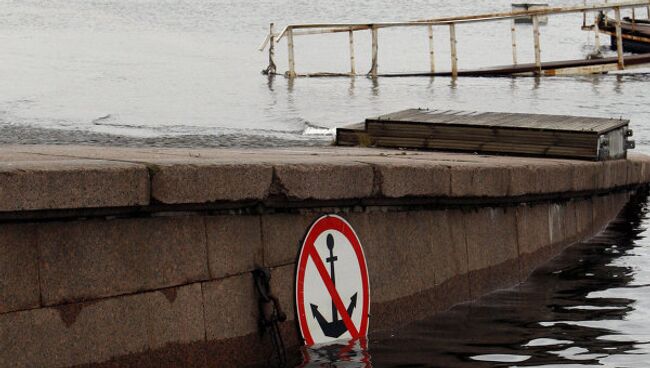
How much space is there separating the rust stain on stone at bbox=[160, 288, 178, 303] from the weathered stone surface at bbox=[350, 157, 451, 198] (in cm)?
185

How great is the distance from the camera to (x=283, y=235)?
21.7ft

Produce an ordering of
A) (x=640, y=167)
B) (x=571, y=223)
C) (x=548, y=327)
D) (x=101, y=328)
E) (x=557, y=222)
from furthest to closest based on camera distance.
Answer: (x=640, y=167) < (x=571, y=223) < (x=557, y=222) < (x=548, y=327) < (x=101, y=328)

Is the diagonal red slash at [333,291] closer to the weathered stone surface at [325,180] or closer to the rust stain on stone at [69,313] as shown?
the weathered stone surface at [325,180]

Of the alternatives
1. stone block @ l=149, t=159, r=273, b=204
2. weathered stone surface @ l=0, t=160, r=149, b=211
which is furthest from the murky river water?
weathered stone surface @ l=0, t=160, r=149, b=211

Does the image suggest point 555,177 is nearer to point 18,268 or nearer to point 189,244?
point 189,244

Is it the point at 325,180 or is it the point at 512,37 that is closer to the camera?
the point at 325,180

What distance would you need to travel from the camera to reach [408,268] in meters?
7.96

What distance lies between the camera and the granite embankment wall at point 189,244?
16.7 feet

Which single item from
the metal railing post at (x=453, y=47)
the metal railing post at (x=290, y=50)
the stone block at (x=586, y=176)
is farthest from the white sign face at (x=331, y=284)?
the metal railing post at (x=290, y=50)

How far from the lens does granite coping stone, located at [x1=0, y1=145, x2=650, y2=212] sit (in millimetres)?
5031

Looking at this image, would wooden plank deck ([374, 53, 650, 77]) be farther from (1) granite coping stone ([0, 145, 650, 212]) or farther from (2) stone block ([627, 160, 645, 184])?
(1) granite coping stone ([0, 145, 650, 212])

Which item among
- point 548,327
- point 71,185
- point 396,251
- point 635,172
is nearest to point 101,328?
point 71,185

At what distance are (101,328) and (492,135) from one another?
6.92 m

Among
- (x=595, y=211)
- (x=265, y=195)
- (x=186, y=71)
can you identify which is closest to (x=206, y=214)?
(x=265, y=195)
